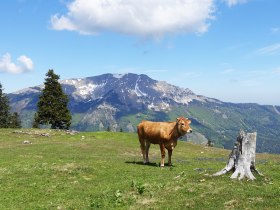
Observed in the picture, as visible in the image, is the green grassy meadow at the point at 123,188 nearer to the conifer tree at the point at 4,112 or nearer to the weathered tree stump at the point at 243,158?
the weathered tree stump at the point at 243,158

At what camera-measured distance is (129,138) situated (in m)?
69.6

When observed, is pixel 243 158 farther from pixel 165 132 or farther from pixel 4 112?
pixel 4 112

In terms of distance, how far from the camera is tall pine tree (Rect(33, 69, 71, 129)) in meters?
89.7

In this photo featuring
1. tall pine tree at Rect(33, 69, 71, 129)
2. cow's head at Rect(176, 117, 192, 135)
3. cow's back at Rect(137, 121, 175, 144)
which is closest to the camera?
cow's head at Rect(176, 117, 192, 135)

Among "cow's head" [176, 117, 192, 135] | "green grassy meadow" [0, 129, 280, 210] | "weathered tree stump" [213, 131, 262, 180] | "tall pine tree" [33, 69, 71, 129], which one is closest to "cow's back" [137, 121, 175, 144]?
"cow's head" [176, 117, 192, 135]

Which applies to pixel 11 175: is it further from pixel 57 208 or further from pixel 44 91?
pixel 44 91

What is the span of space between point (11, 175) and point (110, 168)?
813 cm

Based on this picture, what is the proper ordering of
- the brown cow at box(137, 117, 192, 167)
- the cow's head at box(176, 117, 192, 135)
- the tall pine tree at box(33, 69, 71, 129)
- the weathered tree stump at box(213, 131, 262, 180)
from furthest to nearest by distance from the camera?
the tall pine tree at box(33, 69, 71, 129) < the brown cow at box(137, 117, 192, 167) < the cow's head at box(176, 117, 192, 135) < the weathered tree stump at box(213, 131, 262, 180)

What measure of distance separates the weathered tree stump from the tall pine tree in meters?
71.9

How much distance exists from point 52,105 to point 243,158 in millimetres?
73716

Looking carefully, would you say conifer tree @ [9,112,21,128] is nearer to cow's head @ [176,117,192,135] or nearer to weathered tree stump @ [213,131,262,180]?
cow's head @ [176,117,192,135]

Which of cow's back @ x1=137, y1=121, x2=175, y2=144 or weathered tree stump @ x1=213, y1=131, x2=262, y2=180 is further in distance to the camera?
cow's back @ x1=137, y1=121, x2=175, y2=144

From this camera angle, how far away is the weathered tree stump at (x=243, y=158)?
22.3 metres

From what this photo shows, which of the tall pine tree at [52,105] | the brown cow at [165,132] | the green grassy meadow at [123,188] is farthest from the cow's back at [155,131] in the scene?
the tall pine tree at [52,105]
